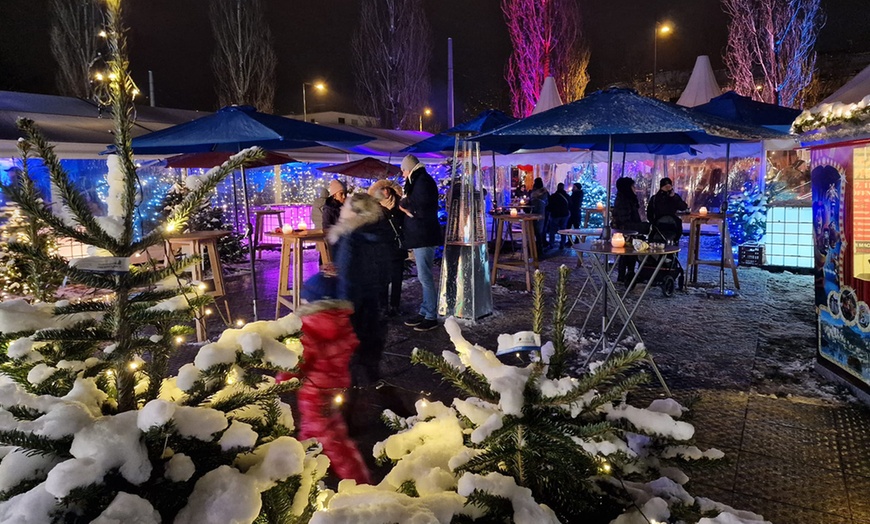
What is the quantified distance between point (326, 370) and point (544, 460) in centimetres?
233

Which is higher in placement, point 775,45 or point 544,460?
point 775,45

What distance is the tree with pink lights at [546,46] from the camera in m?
28.9

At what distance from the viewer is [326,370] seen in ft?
11.4

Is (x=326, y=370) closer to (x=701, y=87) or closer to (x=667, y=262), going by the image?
(x=667, y=262)

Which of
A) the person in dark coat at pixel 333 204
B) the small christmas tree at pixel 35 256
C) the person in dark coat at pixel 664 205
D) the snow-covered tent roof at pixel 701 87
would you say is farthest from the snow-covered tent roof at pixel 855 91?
the snow-covered tent roof at pixel 701 87

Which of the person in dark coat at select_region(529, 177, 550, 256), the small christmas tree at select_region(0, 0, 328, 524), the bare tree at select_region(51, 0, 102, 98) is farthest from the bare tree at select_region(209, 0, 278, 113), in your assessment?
the small christmas tree at select_region(0, 0, 328, 524)

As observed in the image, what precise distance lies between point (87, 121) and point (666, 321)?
427 inches

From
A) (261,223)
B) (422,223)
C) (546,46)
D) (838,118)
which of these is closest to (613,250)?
(838,118)

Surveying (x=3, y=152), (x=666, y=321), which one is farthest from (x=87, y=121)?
(x=666, y=321)

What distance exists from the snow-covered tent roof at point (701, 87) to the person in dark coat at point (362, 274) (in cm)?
1174

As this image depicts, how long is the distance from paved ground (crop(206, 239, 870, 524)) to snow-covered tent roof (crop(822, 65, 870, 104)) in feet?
7.68

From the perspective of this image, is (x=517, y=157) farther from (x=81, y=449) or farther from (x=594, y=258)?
(x=81, y=449)

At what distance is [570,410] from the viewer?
136 cm

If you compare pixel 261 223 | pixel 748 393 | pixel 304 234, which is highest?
pixel 261 223
